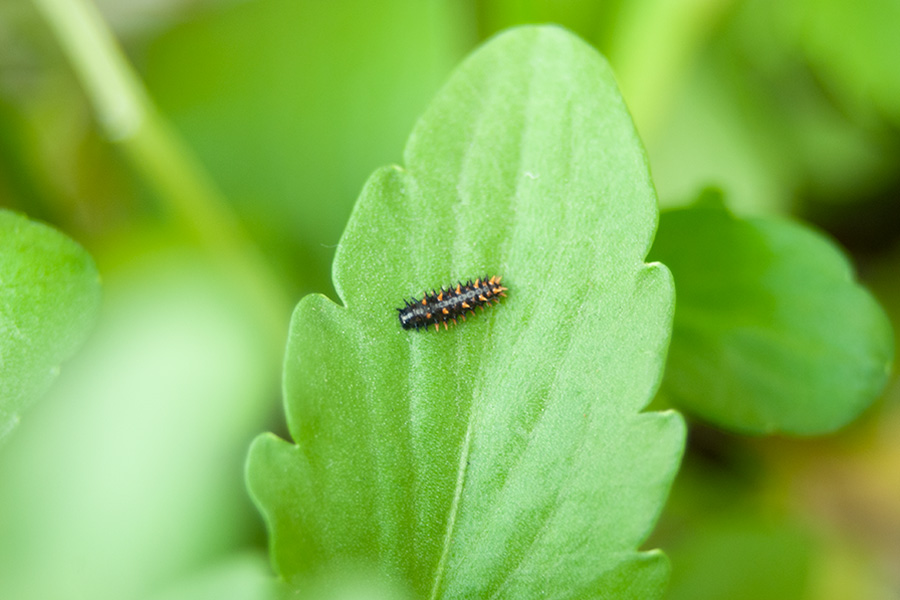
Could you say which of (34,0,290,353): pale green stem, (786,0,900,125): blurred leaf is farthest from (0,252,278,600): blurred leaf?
(786,0,900,125): blurred leaf

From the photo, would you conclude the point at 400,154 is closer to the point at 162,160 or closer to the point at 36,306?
the point at 162,160

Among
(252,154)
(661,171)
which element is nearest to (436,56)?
(252,154)

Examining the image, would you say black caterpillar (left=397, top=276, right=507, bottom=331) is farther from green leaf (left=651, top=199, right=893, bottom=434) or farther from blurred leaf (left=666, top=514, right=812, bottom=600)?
blurred leaf (left=666, top=514, right=812, bottom=600)

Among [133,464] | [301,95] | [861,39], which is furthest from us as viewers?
[301,95]

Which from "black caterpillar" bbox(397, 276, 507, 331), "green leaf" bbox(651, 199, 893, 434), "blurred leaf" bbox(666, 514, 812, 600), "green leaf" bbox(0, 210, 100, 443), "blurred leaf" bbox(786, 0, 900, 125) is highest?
"green leaf" bbox(0, 210, 100, 443)

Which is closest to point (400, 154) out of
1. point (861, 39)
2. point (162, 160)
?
point (162, 160)

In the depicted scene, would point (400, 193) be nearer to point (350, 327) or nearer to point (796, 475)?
point (350, 327)
